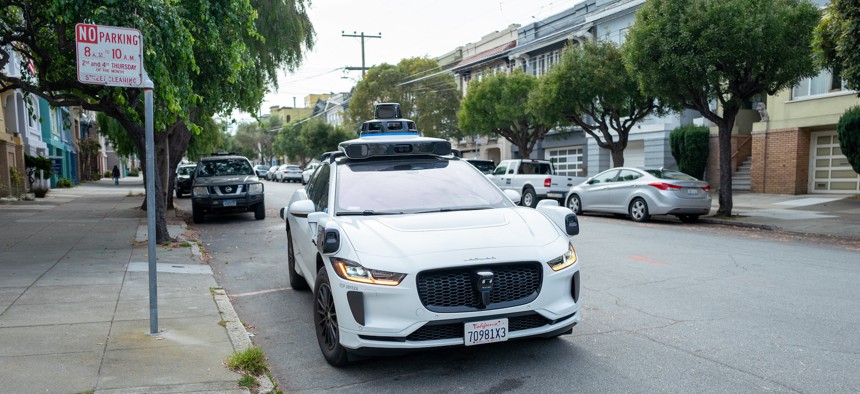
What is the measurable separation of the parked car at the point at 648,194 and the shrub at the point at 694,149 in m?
9.35

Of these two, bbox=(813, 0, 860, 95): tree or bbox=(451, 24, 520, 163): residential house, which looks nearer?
bbox=(813, 0, 860, 95): tree

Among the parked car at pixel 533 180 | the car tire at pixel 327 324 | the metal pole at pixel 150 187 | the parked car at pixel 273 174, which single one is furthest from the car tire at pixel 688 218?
the parked car at pixel 273 174

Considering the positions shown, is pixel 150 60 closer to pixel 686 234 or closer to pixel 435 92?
pixel 686 234

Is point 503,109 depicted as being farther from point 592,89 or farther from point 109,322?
point 109,322

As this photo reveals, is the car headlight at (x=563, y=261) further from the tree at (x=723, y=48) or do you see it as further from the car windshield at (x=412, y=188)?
the tree at (x=723, y=48)

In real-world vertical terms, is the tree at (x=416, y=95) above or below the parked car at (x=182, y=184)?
above

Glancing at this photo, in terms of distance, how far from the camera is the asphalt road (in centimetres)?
402

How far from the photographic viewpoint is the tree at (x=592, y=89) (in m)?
19.0

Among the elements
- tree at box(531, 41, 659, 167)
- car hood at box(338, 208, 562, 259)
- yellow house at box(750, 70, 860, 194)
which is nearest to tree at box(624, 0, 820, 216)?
tree at box(531, 41, 659, 167)

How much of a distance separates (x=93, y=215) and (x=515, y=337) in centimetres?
1526

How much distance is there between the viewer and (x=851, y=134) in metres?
17.3

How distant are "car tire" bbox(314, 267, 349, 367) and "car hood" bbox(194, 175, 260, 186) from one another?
11334mm

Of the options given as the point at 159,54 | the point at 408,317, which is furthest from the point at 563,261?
the point at 159,54

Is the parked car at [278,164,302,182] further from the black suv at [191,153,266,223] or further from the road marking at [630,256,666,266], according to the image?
the road marking at [630,256,666,266]
